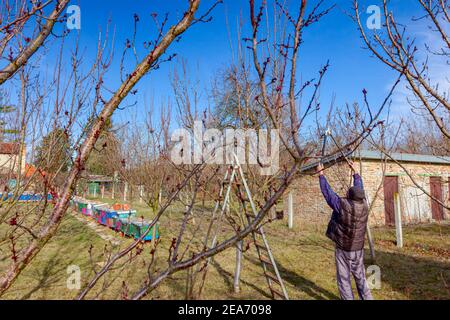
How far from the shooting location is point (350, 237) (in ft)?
13.5

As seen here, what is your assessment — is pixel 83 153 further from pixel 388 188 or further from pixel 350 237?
pixel 388 188

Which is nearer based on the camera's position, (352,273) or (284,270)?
(352,273)

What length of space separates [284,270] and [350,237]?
2680 millimetres

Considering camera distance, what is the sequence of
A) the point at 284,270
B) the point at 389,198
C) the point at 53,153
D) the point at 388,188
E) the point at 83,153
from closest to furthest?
the point at 83,153 → the point at 53,153 → the point at 284,270 → the point at 389,198 → the point at 388,188

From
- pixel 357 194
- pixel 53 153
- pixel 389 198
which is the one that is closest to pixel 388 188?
pixel 389 198

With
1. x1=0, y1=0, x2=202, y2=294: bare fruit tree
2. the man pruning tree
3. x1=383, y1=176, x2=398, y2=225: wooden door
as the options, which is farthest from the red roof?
x1=383, y1=176, x2=398, y2=225: wooden door

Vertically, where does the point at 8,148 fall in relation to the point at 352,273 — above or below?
above

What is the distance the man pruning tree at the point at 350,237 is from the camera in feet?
13.5

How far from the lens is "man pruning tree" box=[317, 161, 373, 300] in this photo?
13.5 feet

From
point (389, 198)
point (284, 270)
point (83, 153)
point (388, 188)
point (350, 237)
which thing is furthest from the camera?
point (388, 188)
